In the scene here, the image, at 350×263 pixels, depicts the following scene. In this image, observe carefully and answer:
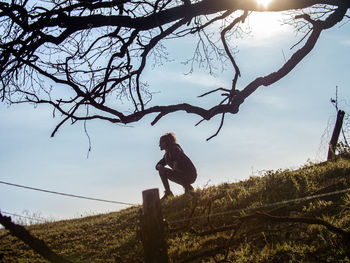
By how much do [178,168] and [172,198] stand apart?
0.81 meters

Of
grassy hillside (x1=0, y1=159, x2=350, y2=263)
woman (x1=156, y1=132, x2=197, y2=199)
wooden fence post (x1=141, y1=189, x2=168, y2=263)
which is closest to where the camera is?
wooden fence post (x1=141, y1=189, x2=168, y2=263)

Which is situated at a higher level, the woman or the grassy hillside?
the woman

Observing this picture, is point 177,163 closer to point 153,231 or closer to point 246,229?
point 246,229

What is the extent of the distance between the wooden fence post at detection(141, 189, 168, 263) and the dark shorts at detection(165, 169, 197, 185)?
5775 millimetres

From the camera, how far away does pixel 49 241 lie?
23.9 feet

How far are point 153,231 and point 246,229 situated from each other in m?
3.11

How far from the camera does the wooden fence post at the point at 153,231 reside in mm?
2256

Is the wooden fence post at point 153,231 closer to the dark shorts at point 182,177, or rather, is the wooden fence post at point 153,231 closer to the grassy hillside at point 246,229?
the grassy hillside at point 246,229

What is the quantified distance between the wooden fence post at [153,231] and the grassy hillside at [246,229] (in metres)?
0.10

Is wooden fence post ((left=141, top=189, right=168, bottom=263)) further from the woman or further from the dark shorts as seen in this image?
the dark shorts

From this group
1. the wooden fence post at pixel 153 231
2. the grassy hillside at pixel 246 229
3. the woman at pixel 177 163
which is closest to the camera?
the wooden fence post at pixel 153 231

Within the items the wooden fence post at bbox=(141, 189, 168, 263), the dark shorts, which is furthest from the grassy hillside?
the dark shorts

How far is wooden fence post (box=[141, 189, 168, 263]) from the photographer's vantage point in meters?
2.26

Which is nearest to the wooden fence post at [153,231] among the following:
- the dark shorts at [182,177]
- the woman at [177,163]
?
the woman at [177,163]
